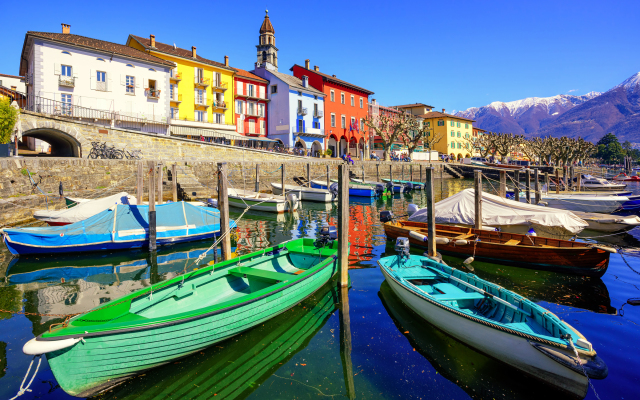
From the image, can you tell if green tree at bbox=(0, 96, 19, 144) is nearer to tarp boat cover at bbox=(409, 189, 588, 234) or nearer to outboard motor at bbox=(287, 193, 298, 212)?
outboard motor at bbox=(287, 193, 298, 212)

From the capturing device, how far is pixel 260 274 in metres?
8.05

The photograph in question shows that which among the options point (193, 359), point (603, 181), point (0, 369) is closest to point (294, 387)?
point (193, 359)

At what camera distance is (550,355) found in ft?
16.5

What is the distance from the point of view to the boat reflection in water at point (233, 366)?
17.9 feet

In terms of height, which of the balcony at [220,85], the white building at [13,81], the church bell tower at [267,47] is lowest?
the balcony at [220,85]

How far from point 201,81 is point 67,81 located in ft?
45.8

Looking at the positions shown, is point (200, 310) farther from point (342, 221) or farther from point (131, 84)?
point (131, 84)

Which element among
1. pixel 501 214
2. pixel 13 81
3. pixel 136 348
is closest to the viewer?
pixel 136 348

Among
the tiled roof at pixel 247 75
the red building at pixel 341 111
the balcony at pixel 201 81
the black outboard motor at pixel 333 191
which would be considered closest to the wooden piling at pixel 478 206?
the black outboard motor at pixel 333 191

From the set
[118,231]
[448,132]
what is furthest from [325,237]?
[448,132]

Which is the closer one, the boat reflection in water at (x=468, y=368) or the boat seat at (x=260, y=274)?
the boat reflection in water at (x=468, y=368)

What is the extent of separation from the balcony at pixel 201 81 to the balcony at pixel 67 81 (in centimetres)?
1253

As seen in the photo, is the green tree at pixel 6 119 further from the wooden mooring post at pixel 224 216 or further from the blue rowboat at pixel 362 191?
the blue rowboat at pixel 362 191

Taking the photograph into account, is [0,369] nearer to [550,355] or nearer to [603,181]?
[550,355]
